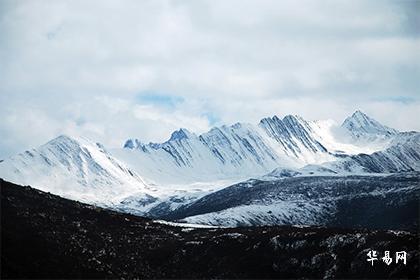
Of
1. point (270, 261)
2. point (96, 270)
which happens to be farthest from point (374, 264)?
point (96, 270)

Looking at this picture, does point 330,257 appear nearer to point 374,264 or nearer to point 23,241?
point 374,264

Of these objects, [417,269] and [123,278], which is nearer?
[417,269]

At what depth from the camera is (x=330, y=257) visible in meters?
98.6

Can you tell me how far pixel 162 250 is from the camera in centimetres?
11088

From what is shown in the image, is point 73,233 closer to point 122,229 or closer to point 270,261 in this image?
point 122,229

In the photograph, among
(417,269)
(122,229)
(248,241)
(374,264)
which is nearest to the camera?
(417,269)

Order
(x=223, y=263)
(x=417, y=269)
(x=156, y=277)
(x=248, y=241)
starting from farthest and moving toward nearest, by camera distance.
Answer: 1. (x=248, y=241)
2. (x=223, y=263)
3. (x=156, y=277)
4. (x=417, y=269)

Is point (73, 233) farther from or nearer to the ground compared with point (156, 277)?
farther from the ground

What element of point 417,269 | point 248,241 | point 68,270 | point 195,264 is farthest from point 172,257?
point 417,269

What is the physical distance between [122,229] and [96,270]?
29.8 metres

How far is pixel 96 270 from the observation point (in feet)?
299

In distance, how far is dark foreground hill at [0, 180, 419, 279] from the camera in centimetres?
8856

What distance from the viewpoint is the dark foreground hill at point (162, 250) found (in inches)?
3487

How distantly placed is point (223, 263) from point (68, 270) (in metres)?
29.5
